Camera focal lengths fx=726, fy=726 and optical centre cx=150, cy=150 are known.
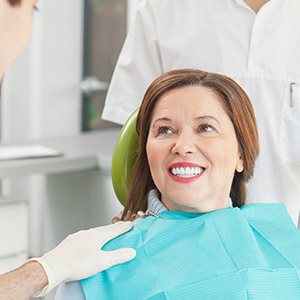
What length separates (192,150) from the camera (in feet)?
4.94

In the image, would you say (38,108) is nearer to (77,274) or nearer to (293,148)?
(293,148)

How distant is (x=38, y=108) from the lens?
4285 mm

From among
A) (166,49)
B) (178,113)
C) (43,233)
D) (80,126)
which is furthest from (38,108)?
(178,113)

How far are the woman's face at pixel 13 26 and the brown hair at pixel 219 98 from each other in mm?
822

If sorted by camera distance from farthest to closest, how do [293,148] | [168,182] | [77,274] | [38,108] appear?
[38,108]
[293,148]
[168,182]
[77,274]

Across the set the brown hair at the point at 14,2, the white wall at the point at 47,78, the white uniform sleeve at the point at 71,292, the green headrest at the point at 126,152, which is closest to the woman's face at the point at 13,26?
the brown hair at the point at 14,2

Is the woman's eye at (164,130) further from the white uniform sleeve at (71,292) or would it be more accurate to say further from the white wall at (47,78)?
the white wall at (47,78)

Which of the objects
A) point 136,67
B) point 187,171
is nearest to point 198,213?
point 187,171

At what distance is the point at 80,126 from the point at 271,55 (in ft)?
9.22

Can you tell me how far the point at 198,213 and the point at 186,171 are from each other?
112 millimetres

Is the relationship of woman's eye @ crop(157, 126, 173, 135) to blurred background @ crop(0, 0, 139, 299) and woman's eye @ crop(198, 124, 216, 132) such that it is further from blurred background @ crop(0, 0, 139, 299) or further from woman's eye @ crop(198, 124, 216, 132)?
blurred background @ crop(0, 0, 139, 299)

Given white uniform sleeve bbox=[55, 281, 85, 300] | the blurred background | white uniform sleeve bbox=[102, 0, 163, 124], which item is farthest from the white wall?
white uniform sleeve bbox=[55, 281, 85, 300]

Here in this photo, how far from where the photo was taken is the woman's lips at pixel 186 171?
1.51 metres

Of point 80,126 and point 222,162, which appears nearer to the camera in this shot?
point 222,162
